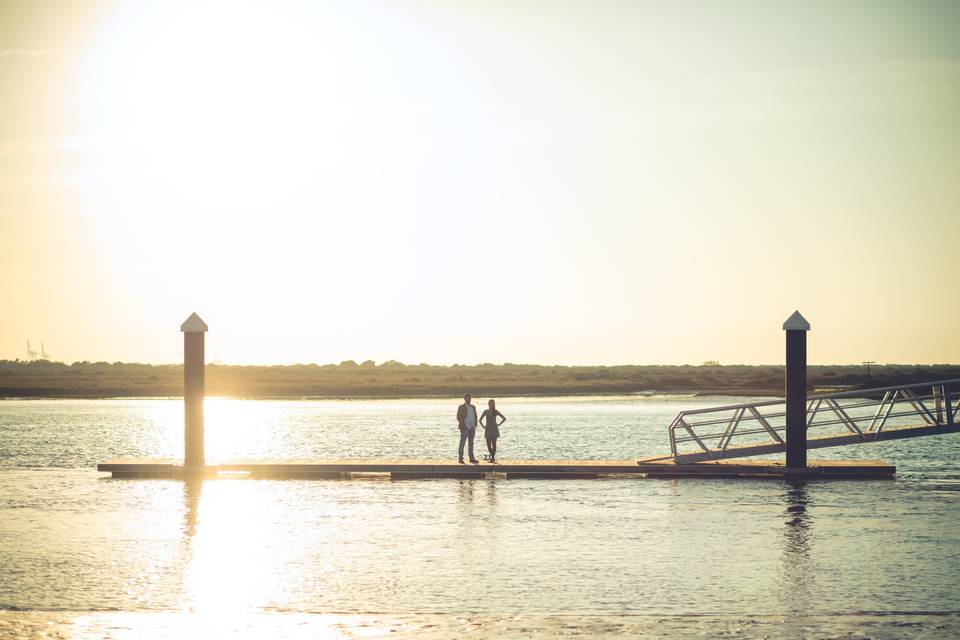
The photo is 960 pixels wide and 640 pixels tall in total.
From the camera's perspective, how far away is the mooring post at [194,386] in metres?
27.0

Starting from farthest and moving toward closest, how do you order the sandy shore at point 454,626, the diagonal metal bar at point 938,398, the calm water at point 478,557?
the diagonal metal bar at point 938,398 → the calm water at point 478,557 → the sandy shore at point 454,626

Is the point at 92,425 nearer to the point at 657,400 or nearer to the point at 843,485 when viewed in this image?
the point at 843,485

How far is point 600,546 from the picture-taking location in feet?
51.3

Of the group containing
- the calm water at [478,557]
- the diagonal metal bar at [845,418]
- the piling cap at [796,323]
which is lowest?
the calm water at [478,557]

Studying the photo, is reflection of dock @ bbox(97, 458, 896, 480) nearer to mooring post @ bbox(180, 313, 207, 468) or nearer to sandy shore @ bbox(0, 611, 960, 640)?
mooring post @ bbox(180, 313, 207, 468)

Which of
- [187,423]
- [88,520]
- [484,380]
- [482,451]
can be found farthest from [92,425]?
[484,380]

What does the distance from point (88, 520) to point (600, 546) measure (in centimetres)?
906

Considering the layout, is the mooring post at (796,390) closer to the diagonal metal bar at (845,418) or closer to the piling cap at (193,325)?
the diagonal metal bar at (845,418)

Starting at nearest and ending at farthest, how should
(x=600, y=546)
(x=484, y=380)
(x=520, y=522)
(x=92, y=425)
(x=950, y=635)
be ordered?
(x=950, y=635)
(x=600, y=546)
(x=520, y=522)
(x=92, y=425)
(x=484, y=380)

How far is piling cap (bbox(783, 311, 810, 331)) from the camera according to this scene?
26469 millimetres

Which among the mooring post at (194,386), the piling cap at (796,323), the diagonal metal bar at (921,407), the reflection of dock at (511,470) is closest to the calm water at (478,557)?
the reflection of dock at (511,470)

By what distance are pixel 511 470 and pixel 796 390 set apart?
7442mm

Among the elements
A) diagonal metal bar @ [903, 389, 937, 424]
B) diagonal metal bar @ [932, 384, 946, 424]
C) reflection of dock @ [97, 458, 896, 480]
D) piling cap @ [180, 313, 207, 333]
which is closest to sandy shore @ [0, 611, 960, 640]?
reflection of dock @ [97, 458, 896, 480]

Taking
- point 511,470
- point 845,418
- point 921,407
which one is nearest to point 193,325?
point 511,470
